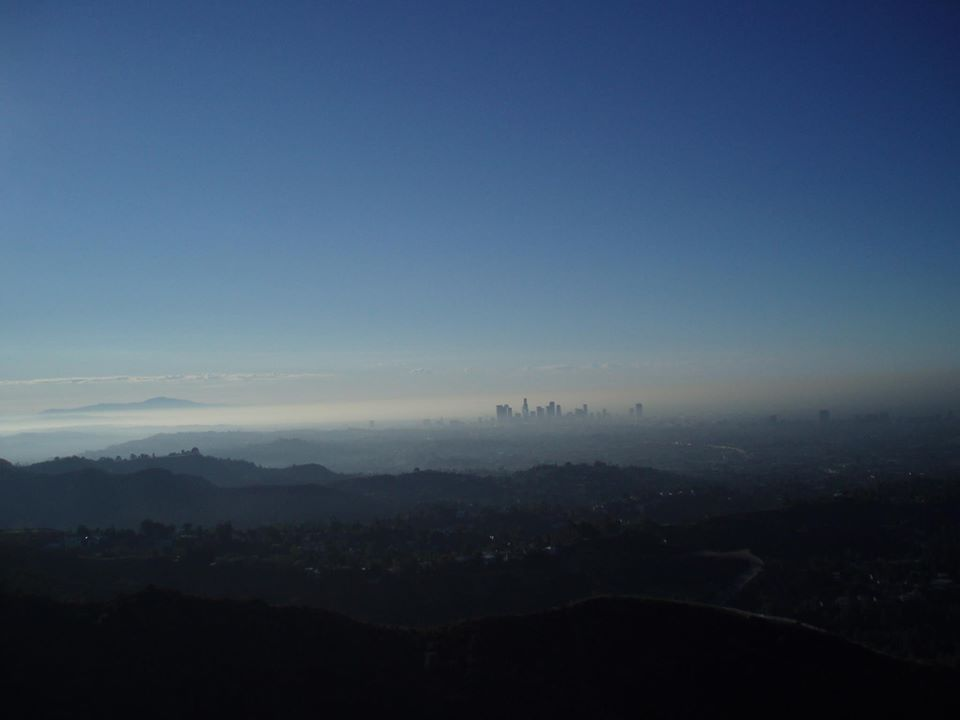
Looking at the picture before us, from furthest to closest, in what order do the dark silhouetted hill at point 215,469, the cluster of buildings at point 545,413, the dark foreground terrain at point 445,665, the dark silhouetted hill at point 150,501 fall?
1. the cluster of buildings at point 545,413
2. the dark silhouetted hill at point 215,469
3. the dark silhouetted hill at point 150,501
4. the dark foreground terrain at point 445,665

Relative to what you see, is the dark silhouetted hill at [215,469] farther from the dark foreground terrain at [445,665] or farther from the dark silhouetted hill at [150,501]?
the dark foreground terrain at [445,665]

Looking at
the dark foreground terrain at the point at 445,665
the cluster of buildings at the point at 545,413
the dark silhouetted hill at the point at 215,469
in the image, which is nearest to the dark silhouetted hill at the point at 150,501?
the dark silhouetted hill at the point at 215,469

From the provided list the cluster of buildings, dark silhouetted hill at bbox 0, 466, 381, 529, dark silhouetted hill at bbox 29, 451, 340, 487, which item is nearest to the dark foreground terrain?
dark silhouetted hill at bbox 0, 466, 381, 529

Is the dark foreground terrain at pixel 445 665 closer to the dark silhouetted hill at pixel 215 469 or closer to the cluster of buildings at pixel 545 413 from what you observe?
the dark silhouetted hill at pixel 215 469

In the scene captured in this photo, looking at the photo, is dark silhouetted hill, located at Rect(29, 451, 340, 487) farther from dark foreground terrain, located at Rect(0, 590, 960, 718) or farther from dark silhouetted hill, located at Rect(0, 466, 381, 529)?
dark foreground terrain, located at Rect(0, 590, 960, 718)

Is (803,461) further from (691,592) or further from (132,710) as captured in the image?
(132,710)

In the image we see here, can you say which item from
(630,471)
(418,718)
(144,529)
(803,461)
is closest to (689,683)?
(418,718)

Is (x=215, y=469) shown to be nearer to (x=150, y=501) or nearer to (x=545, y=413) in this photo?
(x=150, y=501)

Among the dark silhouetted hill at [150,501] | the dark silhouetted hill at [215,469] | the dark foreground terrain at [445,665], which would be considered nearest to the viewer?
the dark foreground terrain at [445,665]

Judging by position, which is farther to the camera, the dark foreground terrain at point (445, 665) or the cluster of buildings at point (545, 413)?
the cluster of buildings at point (545, 413)
